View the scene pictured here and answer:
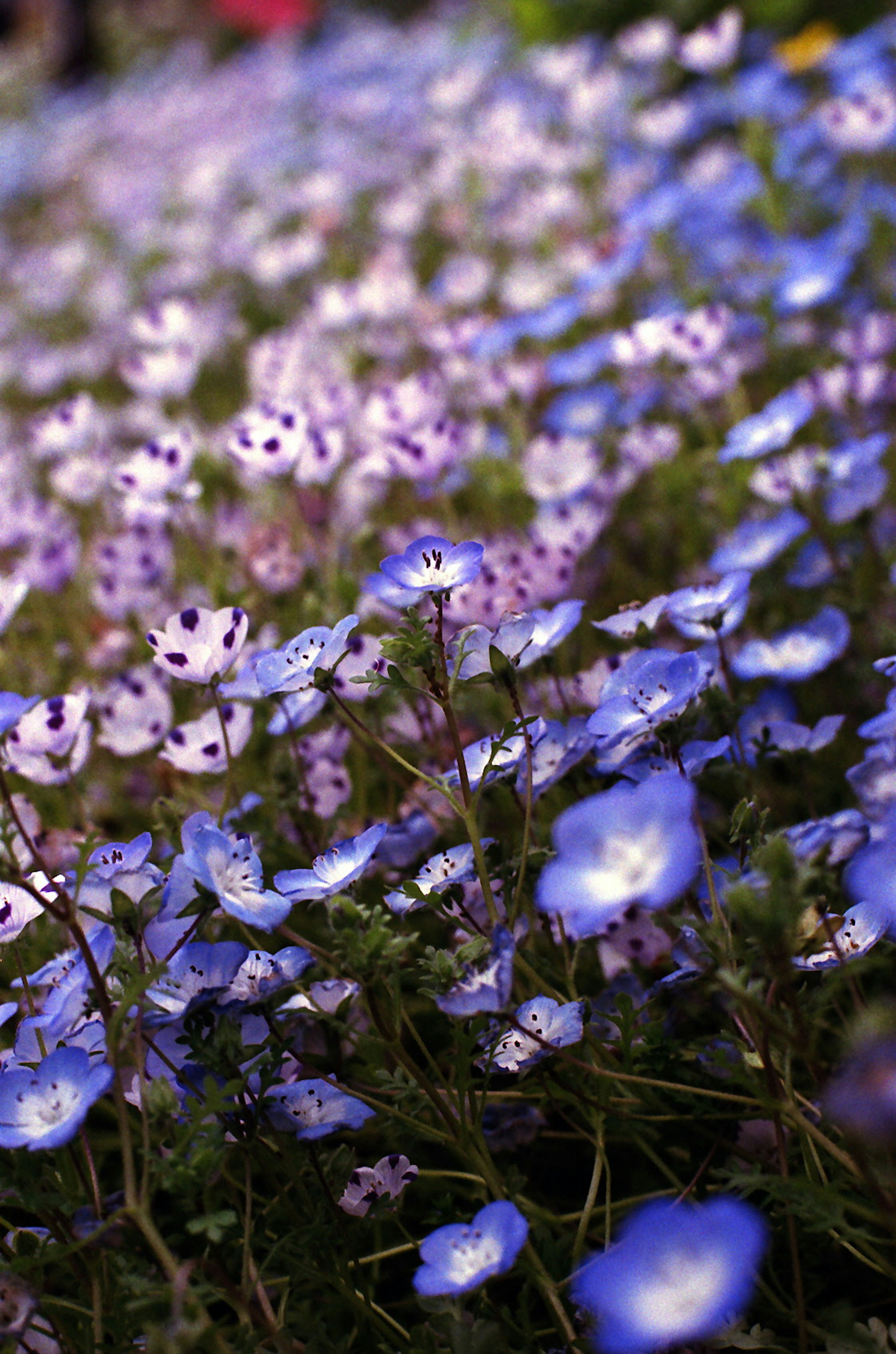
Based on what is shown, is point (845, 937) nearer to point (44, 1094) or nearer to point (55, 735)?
point (44, 1094)

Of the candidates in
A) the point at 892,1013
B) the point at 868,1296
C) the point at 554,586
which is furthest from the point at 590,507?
the point at 892,1013

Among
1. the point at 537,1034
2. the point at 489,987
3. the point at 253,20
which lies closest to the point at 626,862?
the point at 489,987

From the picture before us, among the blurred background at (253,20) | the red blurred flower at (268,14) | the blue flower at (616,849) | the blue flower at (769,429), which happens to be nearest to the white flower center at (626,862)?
the blue flower at (616,849)

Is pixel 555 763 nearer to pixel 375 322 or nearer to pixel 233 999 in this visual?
pixel 233 999

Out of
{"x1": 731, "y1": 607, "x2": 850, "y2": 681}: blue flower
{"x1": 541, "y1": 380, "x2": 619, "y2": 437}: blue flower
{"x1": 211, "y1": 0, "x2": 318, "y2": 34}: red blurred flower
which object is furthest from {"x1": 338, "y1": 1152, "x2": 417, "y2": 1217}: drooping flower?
{"x1": 211, "y1": 0, "x2": 318, "y2": 34}: red blurred flower

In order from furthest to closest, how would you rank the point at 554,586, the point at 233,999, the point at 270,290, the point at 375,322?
the point at 270,290 < the point at 375,322 < the point at 554,586 < the point at 233,999

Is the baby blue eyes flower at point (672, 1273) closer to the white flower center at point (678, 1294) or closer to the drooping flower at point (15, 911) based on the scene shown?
the white flower center at point (678, 1294)
